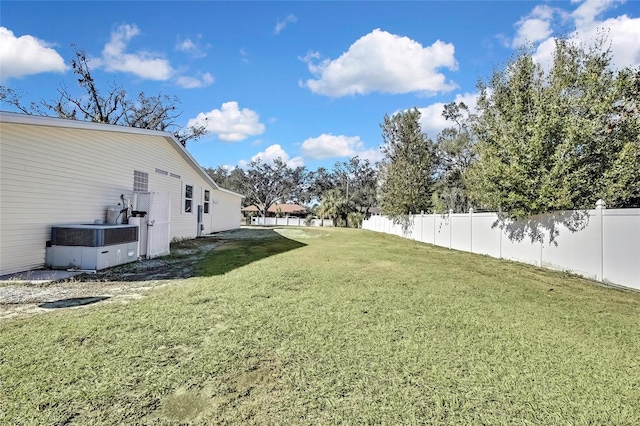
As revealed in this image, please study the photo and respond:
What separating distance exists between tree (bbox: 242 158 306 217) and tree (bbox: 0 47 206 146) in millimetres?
23371

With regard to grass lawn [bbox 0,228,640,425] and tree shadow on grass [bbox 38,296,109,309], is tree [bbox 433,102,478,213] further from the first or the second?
tree shadow on grass [bbox 38,296,109,309]

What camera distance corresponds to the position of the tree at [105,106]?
62.8 ft

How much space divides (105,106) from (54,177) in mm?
18662

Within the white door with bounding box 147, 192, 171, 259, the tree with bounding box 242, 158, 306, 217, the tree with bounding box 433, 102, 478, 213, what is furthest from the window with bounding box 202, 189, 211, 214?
the tree with bounding box 242, 158, 306, 217

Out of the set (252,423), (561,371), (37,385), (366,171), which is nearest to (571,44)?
(561,371)

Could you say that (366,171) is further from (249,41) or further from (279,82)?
(249,41)

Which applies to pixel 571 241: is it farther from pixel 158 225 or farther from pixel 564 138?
pixel 158 225

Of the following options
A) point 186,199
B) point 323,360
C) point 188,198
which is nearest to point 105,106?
point 188,198

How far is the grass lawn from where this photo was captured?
2205 mm

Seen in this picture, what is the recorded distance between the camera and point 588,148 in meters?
8.66

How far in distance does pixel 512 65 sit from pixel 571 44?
5.15 feet

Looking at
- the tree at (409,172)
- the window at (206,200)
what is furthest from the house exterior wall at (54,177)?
the tree at (409,172)

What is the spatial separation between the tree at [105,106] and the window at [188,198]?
12.7ft

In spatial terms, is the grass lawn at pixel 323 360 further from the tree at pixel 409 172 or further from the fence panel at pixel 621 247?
the tree at pixel 409 172
